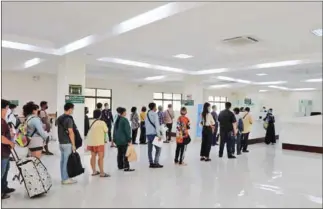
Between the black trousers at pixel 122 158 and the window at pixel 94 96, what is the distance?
6951mm

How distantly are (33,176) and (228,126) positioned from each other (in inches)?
161

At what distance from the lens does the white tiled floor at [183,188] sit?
315 cm

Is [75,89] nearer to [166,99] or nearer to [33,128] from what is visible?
[33,128]

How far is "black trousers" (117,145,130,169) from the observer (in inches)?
188

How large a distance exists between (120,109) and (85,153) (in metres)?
2.42

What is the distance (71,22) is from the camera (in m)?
4.47

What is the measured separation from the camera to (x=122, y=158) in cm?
489

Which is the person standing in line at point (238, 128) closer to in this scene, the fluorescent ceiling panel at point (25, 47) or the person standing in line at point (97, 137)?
the person standing in line at point (97, 137)

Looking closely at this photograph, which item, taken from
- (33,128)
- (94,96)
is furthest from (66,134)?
(94,96)

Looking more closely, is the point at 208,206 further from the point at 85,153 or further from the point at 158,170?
the point at 85,153

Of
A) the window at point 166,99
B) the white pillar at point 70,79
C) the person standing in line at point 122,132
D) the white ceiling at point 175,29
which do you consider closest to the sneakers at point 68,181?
the person standing in line at point 122,132

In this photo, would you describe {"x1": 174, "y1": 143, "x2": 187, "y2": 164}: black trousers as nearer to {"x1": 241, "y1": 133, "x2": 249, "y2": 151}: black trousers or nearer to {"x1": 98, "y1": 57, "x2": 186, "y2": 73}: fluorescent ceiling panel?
{"x1": 241, "y1": 133, "x2": 249, "y2": 151}: black trousers

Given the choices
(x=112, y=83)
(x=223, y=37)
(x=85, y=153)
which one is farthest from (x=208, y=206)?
(x=112, y=83)

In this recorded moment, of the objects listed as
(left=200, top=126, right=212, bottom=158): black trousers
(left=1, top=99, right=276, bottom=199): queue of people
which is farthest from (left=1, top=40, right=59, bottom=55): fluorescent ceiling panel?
(left=200, top=126, right=212, bottom=158): black trousers
